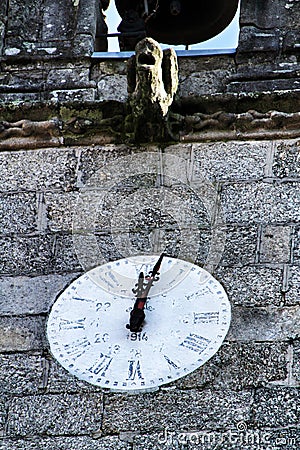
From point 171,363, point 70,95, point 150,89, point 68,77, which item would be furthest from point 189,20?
point 171,363

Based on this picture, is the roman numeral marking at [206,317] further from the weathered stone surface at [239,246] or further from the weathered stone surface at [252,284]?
the weathered stone surface at [239,246]

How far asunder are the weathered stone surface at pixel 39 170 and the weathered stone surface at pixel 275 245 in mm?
971

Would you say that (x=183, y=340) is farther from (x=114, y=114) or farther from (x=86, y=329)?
(x=114, y=114)

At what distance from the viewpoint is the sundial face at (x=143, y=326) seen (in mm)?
6633

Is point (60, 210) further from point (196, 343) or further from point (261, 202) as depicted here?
point (196, 343)

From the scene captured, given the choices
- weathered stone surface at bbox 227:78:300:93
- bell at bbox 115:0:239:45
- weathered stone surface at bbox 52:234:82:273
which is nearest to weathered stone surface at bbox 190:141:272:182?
weathered stone surface at bbox 227:78:300:93

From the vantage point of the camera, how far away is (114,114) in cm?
776

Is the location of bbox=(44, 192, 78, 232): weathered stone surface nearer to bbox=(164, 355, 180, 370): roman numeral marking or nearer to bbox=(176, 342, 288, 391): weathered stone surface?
bbox=(164, 355, 180, 370): roman numeral marking

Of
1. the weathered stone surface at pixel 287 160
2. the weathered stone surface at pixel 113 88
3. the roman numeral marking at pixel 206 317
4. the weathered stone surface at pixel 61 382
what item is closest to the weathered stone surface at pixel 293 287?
the roman numeral marking at pixel 206 317

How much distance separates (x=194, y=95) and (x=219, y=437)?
2.01m

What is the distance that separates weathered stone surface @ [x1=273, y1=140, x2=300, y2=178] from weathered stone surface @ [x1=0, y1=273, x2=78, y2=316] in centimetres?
110

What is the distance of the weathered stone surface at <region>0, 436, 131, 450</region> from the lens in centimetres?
640

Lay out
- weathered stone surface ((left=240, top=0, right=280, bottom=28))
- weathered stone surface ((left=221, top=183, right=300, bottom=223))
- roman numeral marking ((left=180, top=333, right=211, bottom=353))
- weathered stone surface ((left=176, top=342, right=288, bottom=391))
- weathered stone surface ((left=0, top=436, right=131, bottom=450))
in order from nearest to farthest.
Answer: weathered stone surface ((left=0, top=436, right=131, bottom=450)) < weathered stone surface ((left=176, top=342, right=288, bottom=391)) < roman numeral marking ((left=180, top=333, right=211, bottom=353)) < weathered stone surface ((left=221, top=183, right=300, bottom=223)) < weathered stone surface ((left=240, top=0, right=280, bottom=28))

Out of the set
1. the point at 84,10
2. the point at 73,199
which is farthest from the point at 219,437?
the point at 84,10
